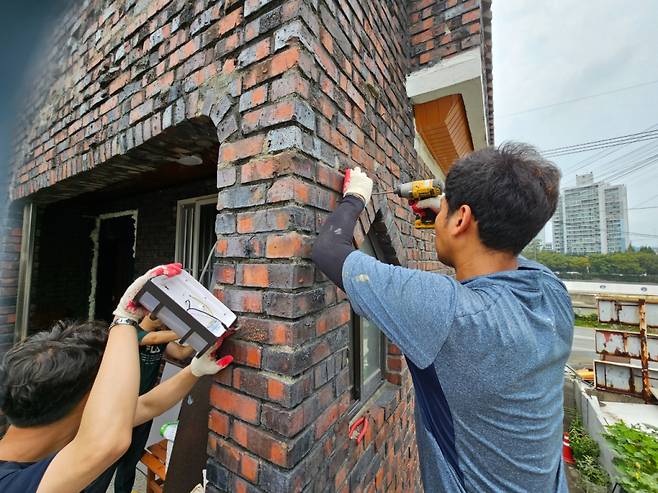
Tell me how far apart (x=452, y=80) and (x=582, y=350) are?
63.6 feet

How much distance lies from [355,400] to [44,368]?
1.56 meters

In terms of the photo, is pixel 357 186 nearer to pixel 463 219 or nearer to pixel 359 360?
pixel 463 219

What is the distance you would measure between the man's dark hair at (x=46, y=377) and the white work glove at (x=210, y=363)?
395 millimetres

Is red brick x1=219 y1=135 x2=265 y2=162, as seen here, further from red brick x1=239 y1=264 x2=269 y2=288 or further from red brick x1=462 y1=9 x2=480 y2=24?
red brick x1=462 y1=9 x2=480 y2=24

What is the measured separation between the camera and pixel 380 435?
197cm

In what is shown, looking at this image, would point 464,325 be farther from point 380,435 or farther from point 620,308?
point 620,308

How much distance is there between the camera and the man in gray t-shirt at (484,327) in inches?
32.8

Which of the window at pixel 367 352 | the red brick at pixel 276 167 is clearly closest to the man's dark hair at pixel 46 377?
the red brick at pixel 276 167

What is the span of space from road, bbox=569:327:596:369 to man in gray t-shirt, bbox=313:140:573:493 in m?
13.4

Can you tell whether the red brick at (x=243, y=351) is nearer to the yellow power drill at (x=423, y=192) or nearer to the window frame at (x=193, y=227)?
the yellow power drill at (x=423, y=192)

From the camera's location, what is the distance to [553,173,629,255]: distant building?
35031mm

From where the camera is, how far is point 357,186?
136cm

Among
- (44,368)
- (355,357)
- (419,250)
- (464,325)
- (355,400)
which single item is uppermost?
(419,250)

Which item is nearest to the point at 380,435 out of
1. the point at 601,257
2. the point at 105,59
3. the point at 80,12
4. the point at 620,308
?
the point at 105,59
